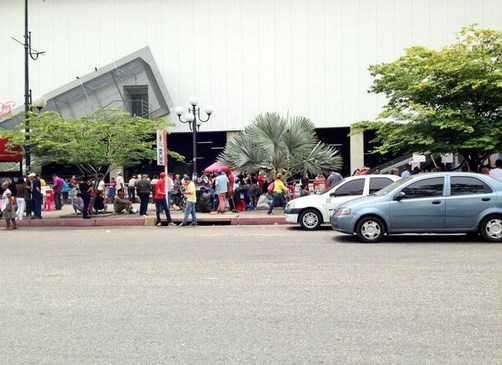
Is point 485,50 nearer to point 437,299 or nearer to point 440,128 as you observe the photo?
point 440,128

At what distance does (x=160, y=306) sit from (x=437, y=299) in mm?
3327

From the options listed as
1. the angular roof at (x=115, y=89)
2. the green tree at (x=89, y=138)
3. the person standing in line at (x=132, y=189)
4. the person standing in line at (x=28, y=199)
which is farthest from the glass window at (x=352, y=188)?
the angular roof at (x=115, y=89)

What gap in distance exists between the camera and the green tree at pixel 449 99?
52.7 feet

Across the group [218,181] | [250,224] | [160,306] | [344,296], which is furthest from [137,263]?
[218,181]

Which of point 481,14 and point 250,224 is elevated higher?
point 481,14

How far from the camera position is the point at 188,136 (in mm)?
36531

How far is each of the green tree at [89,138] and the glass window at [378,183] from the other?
29.2 ft

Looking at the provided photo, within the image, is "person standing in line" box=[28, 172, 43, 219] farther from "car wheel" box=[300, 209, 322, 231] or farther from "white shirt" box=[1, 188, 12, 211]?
"car wheel" box=[300, 209, 322, 231]

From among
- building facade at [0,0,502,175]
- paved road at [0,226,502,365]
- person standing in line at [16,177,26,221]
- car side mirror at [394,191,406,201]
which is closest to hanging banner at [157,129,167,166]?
person standing in line at [16,177,26,221]

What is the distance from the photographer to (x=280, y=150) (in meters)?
19.8

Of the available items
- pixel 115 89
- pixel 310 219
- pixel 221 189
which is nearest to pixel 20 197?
pixel 221 189

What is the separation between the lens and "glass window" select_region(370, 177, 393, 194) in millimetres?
13906

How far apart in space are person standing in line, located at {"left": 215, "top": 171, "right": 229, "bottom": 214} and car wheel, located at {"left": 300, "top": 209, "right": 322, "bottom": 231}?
4.98 meters

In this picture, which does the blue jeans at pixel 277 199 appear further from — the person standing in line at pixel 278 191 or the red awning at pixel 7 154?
the red awning at pixel 7 154
